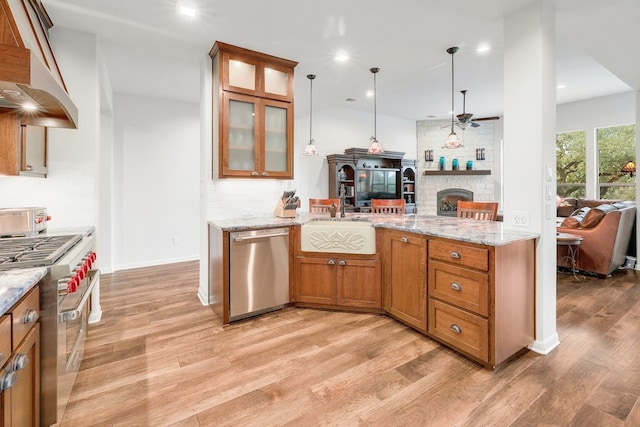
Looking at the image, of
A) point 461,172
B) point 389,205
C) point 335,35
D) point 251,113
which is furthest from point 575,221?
point 251,113

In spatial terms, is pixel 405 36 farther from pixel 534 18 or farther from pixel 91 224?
pixel 91 224

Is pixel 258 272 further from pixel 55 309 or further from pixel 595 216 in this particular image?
pixel 595 216

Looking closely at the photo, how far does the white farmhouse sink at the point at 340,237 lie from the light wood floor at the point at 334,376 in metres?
0.64

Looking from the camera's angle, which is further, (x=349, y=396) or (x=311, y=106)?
(x=311, y=106)

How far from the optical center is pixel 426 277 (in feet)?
8.04

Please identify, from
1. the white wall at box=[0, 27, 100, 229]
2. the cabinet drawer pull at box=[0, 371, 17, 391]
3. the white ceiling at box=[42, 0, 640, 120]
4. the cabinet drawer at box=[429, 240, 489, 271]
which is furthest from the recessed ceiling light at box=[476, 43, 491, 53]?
the cabinet drawer pull at box=[0, 371, 17, 391]

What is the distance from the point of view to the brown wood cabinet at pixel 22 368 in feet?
3.41

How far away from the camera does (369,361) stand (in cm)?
220

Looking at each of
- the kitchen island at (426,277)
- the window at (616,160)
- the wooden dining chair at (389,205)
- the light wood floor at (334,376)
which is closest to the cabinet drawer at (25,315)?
the light wood floor at (334,376)

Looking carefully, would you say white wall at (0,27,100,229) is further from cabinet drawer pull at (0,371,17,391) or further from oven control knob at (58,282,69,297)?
Result: cabinet drawer pull at (0,371,17,391)

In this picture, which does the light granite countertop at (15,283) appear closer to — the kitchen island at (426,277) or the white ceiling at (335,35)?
the kitchen island at (426,277)

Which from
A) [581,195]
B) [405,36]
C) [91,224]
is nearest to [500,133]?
[581,195]

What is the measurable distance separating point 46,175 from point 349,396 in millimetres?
2940

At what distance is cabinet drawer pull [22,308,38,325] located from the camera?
3.95 feet
